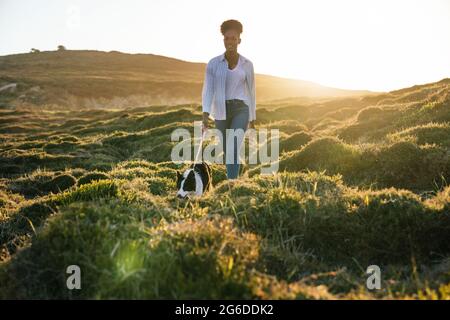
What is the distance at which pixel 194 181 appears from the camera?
27.0ft

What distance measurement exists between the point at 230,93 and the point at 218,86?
0.28m

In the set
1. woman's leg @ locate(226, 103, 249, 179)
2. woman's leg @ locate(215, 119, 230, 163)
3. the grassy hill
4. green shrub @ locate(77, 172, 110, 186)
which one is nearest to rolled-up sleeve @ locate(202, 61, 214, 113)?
woman's leg @ locate(215, 119, 230, 163)

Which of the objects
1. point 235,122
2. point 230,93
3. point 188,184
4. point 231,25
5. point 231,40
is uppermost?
point 231,25

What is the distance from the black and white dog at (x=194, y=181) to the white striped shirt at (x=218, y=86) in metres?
1.26

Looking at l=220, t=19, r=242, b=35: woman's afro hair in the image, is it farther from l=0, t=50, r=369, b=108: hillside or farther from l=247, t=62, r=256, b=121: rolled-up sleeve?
l=0, t=50, r=369, b=108: hillside

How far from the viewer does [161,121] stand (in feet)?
102

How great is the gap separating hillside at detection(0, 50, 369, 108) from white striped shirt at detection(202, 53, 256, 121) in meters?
62.5

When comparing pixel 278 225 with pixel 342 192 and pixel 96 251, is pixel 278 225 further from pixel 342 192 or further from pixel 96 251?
pixel 96 251

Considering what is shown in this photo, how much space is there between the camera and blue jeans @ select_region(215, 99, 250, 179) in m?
9.24

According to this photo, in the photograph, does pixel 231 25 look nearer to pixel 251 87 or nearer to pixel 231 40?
pixel 231 40

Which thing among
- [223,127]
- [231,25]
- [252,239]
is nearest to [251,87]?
[223,127]

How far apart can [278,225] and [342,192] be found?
1704mm
